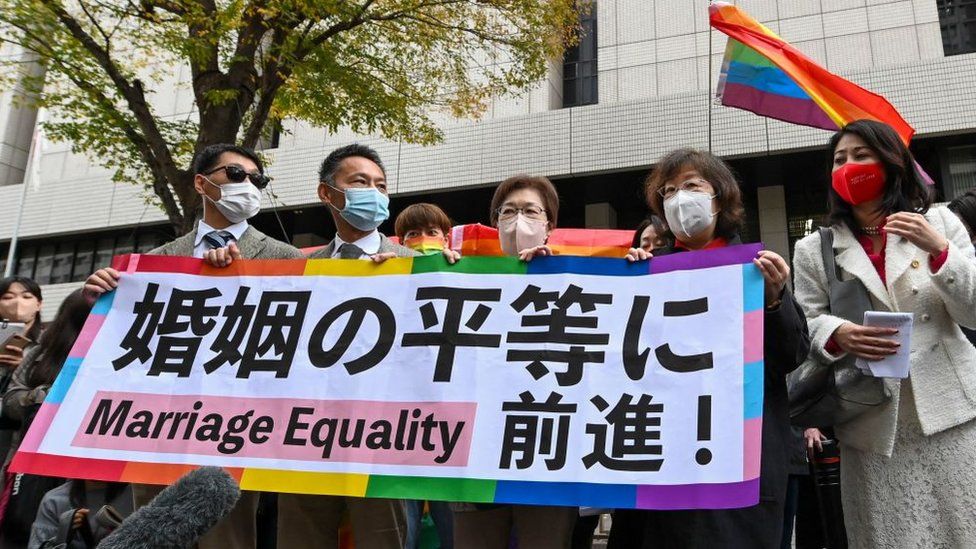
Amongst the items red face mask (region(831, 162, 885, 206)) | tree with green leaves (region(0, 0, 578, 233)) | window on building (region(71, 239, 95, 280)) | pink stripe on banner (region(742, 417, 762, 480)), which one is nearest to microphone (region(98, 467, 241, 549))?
pink stripe on banner (region(742, 417, 762, 480))

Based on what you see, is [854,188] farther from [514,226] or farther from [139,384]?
[139,384]

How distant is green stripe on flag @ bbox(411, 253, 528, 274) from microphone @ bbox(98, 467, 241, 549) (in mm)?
1660

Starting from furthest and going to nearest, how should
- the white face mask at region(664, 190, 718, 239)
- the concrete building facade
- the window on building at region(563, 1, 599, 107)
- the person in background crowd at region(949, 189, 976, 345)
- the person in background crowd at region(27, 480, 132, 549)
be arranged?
the window on building at region(563, 1, 599, 107) → the concrete building facade → the person in background crowd at region(949, 189, 976, 345) → the person in background crowd at region(27, 480, 132, 549) → the white face mask at region(664, 190, 718, 239)

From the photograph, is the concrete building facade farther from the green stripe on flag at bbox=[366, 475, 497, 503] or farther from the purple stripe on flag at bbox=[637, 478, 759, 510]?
the purple stripe on flag at bbox=[637, 478, 759, 510]

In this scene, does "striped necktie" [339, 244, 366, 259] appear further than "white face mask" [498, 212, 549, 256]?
Yes

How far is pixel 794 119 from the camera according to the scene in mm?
5094

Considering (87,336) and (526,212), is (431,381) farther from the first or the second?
(87,336)

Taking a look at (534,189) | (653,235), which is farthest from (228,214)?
(653,235)

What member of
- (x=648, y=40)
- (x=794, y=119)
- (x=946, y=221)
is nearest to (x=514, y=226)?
(x=946, y=221)

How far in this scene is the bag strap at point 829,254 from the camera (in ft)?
7.73

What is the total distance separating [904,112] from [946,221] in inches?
396

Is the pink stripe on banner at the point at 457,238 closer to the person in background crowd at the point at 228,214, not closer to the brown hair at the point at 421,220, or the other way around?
the brown hair at the point at 421,220

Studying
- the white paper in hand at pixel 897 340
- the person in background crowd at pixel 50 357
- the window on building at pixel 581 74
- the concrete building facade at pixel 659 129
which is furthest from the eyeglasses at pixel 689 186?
the window on building at pixel 581 74

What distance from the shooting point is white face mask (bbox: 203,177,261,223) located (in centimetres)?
316
